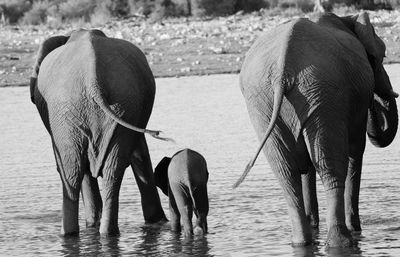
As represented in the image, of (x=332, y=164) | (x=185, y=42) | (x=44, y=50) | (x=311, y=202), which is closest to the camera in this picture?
(x=332, y=164)

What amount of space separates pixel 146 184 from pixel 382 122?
1922mm

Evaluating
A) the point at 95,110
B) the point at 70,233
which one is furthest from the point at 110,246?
the point at 95,110

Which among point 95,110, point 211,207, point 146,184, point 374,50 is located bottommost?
point 211,207

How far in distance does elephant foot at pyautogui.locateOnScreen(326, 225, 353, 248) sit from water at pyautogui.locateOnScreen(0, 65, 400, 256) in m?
0.06

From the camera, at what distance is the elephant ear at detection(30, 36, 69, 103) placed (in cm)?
1051

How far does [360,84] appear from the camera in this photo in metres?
9.01

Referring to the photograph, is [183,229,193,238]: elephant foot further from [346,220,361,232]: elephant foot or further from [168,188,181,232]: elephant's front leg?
[346,220,361,232]: elephant foot

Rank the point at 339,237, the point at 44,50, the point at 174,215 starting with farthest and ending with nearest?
the point at 44,50 < the point at 174,215 < the point at 339,237

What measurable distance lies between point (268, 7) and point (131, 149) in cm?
2982

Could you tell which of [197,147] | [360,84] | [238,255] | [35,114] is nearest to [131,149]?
[238,255]

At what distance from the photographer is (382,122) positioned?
10586 mm

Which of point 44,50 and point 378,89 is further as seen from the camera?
point 44,50

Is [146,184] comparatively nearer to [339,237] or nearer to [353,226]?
[353,226]

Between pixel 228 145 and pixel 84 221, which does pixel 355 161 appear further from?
Result: pixel 228 145
